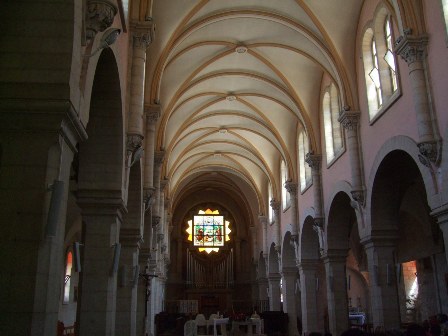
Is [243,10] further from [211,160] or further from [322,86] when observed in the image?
[211,160]

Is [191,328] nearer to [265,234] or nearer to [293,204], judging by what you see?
[293,204]

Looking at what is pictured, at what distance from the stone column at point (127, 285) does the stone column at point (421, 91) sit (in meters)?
7.12

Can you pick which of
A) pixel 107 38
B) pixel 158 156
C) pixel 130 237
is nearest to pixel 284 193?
pixel 158 156

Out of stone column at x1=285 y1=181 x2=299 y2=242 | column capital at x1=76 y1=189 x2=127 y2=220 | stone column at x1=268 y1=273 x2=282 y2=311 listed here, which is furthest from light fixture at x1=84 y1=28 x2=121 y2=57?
stone column at x1=268 y1=273 x2=282 y2=311

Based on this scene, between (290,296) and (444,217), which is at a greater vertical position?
(444,217)

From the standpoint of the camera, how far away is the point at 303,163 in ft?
77.4

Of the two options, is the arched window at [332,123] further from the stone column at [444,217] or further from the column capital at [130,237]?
the column capital at [130,237]

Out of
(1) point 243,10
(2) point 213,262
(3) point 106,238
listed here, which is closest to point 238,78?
(1) point 243,10

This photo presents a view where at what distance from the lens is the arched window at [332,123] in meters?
18.8

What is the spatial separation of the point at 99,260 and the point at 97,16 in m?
4.69

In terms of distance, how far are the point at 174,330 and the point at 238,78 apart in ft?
46.7

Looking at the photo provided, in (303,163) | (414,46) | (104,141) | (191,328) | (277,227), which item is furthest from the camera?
(277,227)

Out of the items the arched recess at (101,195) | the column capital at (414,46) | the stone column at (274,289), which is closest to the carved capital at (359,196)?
the column capital at (414,46)

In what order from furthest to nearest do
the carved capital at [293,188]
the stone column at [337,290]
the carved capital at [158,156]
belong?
the carved capital at [293,188] → the carved capital at [158,156] → the stone column at [337,290]
